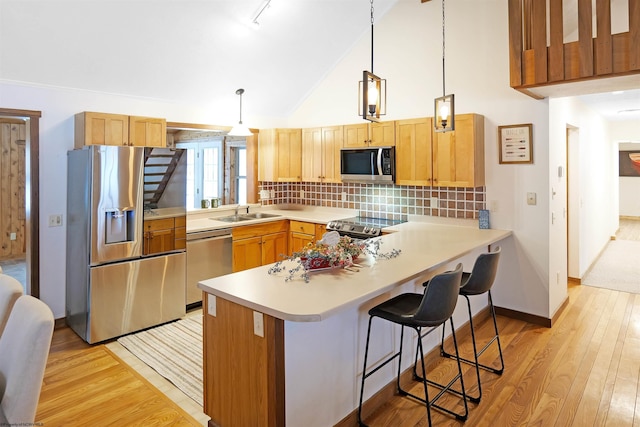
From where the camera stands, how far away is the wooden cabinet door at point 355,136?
4.67 metres

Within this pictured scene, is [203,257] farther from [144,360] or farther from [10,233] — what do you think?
[10,233]

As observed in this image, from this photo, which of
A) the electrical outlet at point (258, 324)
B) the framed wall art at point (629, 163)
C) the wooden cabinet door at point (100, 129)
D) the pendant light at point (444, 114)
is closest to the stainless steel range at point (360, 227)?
the pendant light at point (444, 114)

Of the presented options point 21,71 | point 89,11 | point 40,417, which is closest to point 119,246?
point 40,417

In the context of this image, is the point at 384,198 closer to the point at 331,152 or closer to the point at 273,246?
the point at 331,152

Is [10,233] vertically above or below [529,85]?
below

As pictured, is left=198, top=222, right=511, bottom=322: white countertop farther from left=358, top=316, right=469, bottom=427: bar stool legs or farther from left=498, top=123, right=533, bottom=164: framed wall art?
left=498, top=123, right=533, bottom=164: framed wall art

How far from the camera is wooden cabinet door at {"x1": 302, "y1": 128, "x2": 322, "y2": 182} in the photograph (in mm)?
5164

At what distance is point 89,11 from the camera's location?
3160mm

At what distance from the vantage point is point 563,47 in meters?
2.89

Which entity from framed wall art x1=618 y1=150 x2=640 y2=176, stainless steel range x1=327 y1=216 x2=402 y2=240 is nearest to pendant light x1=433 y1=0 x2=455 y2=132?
stainless steel range x1=327 y1=216 x2=402 y2=240

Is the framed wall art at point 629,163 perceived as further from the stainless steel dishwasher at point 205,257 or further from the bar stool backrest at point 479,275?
the stainless steel dishwasher at point 205,257

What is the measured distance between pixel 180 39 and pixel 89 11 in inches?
32.0

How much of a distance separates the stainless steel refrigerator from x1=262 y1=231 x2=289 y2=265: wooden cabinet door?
134 cm

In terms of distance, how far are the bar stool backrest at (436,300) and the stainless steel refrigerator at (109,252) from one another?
270cm
